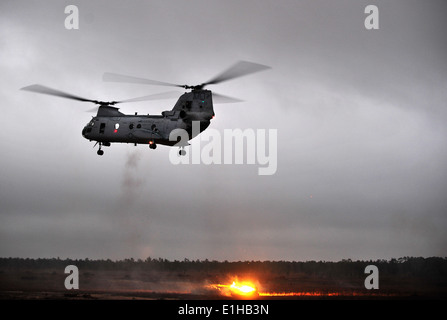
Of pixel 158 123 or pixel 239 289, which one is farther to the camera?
pixel 239 289

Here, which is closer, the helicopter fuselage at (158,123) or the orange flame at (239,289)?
the helicopter fuselage at (158,123)

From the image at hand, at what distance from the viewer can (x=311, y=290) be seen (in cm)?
7912

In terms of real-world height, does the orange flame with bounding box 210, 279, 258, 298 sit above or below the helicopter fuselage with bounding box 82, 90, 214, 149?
below

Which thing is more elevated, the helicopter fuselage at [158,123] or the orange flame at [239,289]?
the helicopter fuselage at [158,123]

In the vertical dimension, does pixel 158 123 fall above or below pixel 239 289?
above

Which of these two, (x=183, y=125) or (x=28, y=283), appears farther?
(x=28, y=283)

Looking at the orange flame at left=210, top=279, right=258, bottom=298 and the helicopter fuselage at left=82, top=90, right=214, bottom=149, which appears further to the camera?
the orange flame at left=210, top=279, right=258, bottom=298
